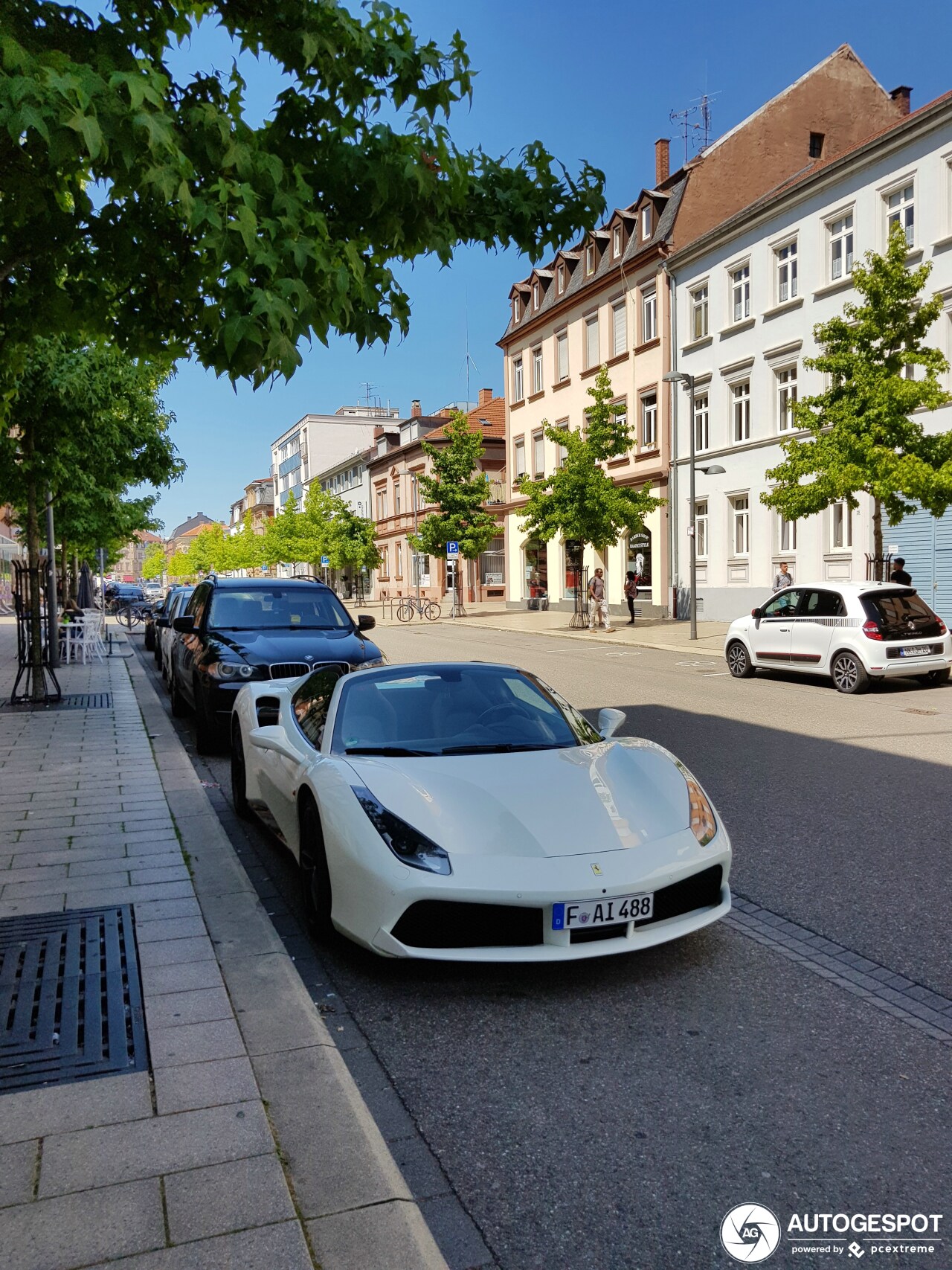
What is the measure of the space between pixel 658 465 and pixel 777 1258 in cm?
3250

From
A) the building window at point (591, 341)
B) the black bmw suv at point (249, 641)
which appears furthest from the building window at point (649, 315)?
the black bmw suv at point (249, 641)

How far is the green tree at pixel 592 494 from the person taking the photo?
1166 inches

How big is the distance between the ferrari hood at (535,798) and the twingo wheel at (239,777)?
2.59 meters

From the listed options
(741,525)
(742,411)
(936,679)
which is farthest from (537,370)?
(936,679)

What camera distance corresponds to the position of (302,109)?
5.57m

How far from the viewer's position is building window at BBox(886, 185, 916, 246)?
2322 cm

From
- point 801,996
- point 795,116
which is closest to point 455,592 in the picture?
point 795,116

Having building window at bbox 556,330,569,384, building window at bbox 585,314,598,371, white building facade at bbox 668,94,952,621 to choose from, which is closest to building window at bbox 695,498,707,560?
white building facade at bbox 668,94,952,621

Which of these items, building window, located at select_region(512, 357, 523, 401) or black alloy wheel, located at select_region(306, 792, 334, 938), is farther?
building window, located at select_region(512, 357, 523, 401)

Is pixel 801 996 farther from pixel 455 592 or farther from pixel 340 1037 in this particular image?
pixel 455 592

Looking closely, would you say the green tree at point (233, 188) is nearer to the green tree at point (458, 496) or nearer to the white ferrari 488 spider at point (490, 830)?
the white ferrari 488 spider at point (490, 830)

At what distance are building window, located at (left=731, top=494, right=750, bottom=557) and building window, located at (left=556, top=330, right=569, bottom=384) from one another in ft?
42.9

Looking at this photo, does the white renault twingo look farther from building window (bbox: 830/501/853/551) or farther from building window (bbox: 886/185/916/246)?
building window (bbox: 886/185/916/246)

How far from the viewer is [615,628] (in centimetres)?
3089
